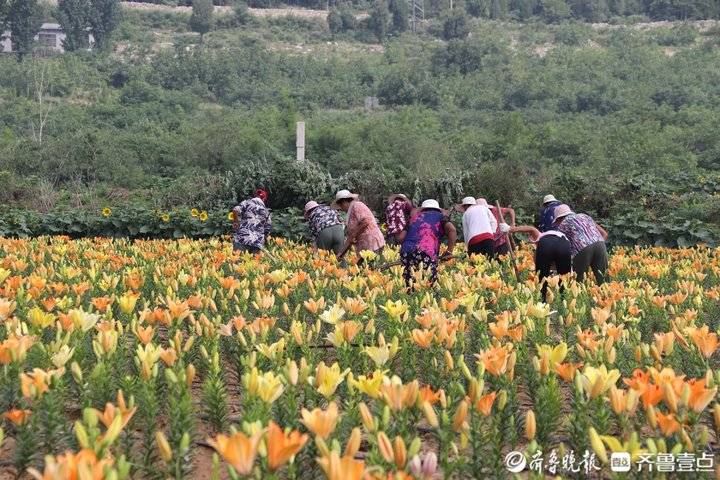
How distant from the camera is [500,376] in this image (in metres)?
3.17

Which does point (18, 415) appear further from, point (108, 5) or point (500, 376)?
point (108, 5)

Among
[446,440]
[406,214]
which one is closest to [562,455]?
[446,440]

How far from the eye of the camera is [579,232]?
676 centimetres

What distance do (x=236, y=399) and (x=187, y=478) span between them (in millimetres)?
1066

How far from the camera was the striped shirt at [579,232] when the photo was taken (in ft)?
22.0

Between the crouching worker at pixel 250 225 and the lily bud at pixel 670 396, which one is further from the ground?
the lily bud at pixel 670 396

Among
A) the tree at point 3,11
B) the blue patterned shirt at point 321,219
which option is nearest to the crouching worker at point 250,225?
the blue patterned shirt at point 321,219

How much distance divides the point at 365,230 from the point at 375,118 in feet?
112

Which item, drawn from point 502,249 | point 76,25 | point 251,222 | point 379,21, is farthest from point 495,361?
point 379,21

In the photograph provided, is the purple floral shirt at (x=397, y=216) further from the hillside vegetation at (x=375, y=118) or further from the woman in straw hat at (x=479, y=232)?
the hillside vegetation at (x=375, y=118)

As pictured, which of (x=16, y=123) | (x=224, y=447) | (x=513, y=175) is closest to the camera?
(x=224, y=447)

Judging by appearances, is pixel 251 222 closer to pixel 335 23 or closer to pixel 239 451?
pixel 239 451

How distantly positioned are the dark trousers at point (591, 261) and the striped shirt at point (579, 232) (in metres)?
→ 0.04

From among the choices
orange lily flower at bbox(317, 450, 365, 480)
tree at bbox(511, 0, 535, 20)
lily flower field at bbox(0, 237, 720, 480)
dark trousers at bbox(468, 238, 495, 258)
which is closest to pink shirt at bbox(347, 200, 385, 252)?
dark trousers at bbox(468, 238, 495, 258)
